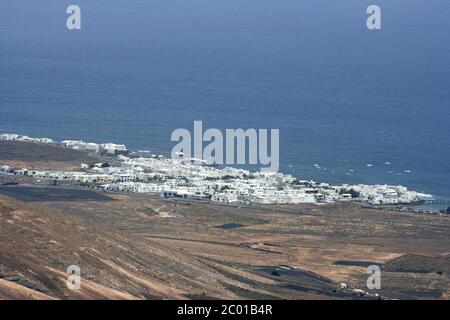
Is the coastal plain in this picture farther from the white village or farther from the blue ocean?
the blue ocean

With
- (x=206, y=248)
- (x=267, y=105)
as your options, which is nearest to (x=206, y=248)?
(x=206, y=248)

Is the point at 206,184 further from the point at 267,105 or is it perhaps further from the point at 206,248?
the point at 267,105

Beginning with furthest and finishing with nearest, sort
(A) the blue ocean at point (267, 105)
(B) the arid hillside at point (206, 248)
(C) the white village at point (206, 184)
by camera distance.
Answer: (A) the blue ocean at point (267, 105)
(C) the white village at point (206, 184)
(B) the arid hillside at point (206, 248)

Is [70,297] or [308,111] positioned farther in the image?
[308,111]

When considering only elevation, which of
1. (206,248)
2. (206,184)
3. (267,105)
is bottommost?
(206,248)

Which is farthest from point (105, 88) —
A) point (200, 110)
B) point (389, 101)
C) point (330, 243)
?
point (330, 243)

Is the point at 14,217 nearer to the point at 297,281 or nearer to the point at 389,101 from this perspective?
the point at 297,281

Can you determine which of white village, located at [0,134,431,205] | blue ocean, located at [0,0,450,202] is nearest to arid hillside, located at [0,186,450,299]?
white village, located at [0,134,431,205]

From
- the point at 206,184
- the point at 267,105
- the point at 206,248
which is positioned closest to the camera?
the point at 206,248

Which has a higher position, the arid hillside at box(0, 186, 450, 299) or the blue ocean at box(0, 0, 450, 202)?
the blue ocean at box(0, 0, 450, 202)

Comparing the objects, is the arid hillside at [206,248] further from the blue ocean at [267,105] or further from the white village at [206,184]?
the blue ocean at [267,105]

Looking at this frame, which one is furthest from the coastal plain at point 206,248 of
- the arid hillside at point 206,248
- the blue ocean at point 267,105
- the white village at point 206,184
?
the blue ocean at point 267,105
